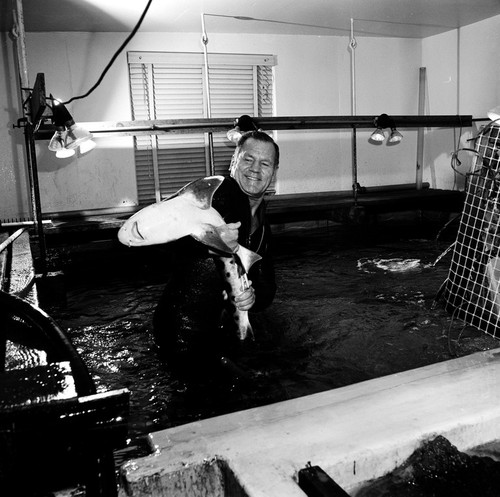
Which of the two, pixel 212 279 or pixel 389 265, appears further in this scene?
pixel 389 265

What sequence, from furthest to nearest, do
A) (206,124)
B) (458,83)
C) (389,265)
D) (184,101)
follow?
1. (458,83)
2. (184,101)
3. (389,265)
4. (206,124)

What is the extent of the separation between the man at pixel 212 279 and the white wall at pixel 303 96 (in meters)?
6.57

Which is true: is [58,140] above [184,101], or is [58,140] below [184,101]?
below

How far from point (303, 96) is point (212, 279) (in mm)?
8206

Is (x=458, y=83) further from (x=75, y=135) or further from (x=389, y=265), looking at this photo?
(x=75, y=135)

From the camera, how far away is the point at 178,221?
3119mm

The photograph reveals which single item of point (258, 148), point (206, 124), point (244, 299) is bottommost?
point (244, 299)

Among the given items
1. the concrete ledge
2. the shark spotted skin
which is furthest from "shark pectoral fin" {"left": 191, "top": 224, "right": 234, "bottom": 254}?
the concrete ledge

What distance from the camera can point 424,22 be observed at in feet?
34.8

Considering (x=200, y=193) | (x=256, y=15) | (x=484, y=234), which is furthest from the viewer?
(x=256, y=15)

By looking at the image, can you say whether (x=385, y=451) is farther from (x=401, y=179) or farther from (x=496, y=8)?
(x=401, y=179)

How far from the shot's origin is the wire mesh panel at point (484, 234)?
370cm

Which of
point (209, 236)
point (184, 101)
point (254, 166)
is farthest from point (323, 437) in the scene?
point (184, 101)

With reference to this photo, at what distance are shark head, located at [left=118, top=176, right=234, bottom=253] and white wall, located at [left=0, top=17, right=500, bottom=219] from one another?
7.26m
